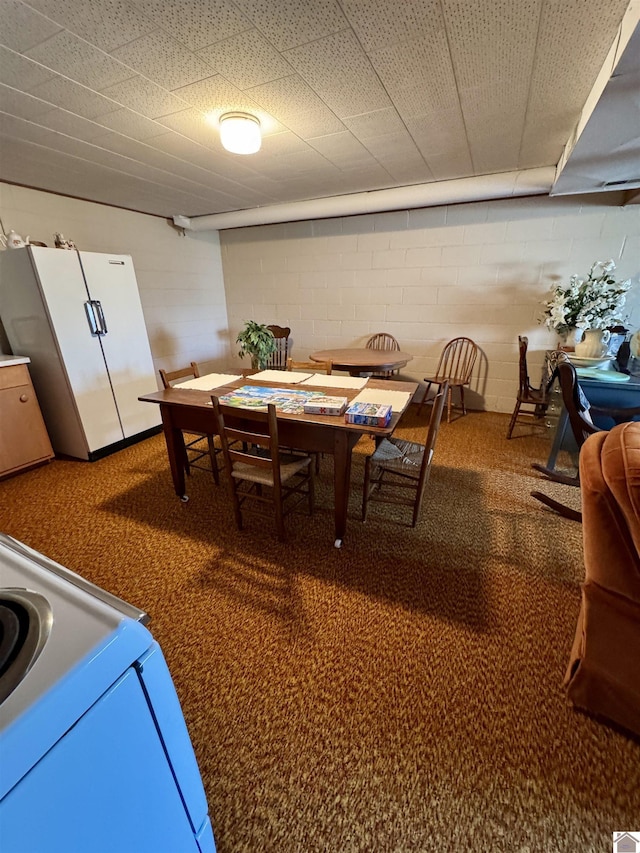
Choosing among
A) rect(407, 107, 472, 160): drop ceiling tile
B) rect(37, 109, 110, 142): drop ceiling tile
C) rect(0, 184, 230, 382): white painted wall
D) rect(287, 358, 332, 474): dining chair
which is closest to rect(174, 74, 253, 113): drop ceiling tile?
rect(37, 109, 110, 142): drop ceiling tile

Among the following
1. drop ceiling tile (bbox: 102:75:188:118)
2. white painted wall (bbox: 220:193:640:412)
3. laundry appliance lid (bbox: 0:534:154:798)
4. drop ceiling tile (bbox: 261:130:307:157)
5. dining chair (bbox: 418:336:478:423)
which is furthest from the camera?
dining chair (bbox: 418:336:478:423)

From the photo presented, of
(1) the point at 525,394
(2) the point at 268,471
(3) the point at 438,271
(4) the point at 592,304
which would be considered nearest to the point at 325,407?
(2) the point at 268,471

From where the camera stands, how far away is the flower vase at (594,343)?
2.46m

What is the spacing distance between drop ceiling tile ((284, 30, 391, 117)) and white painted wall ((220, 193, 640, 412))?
2.08 metres

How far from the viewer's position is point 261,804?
0.98 meters

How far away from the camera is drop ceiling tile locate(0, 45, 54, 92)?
1.47 m

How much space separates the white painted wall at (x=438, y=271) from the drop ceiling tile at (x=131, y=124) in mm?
2351

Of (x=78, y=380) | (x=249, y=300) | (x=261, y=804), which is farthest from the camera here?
(x=249, y=300)

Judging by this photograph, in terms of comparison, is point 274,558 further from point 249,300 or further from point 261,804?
point 249,300

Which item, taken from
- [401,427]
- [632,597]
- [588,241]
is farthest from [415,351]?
[632,597]

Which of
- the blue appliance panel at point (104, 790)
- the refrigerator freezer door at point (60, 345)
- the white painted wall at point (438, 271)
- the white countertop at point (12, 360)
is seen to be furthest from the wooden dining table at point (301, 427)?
the white painted wall at point (438, 271)

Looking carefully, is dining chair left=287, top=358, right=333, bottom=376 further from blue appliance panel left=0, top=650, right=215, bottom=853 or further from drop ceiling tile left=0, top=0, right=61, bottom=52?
blue appliance panel left=0, top=650, right=215, bottom=853

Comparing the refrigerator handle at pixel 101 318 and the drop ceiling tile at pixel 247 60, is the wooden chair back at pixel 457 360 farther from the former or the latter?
the refrigerator handle at pixel 101 318

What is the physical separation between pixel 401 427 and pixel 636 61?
269cm
